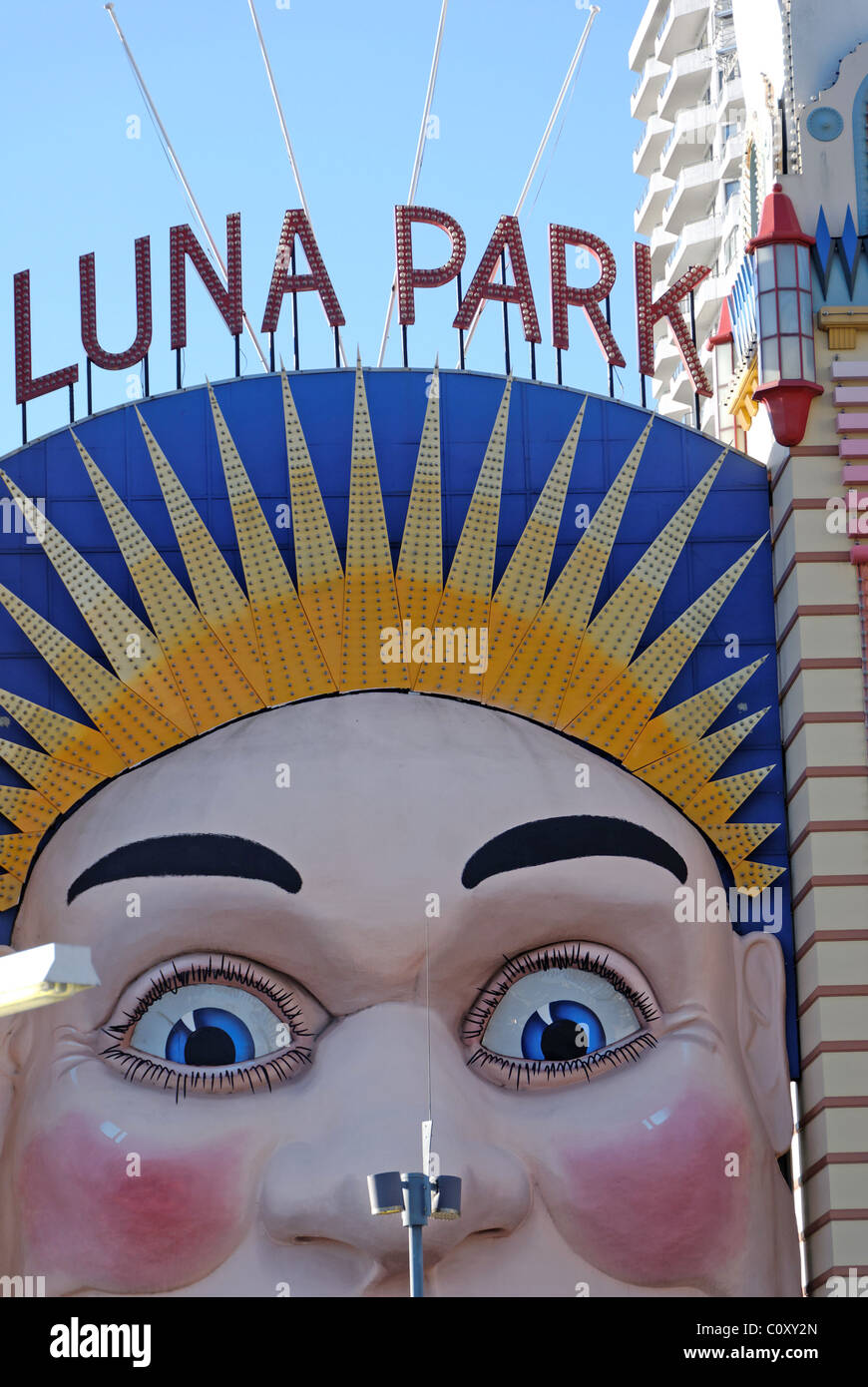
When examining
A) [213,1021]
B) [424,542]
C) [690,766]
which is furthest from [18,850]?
[690,766]

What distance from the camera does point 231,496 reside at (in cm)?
1667

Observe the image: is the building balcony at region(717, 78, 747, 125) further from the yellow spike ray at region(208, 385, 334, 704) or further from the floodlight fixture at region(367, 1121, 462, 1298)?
the floodlight fixture at region(367, 1121, 462, 1298)

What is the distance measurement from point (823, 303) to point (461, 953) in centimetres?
618

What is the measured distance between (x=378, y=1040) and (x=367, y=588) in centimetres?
347

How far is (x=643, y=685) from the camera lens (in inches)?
651

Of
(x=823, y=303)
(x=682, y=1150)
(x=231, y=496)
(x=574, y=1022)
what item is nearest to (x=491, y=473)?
(x=231, y=496)

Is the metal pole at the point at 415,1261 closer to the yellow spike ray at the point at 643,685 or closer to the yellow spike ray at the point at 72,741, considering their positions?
the yellow spike ray at the point at 643,685

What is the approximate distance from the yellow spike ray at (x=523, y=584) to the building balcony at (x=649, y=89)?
40902 millimetres

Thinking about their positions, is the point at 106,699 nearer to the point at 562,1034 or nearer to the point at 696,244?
the point at 562,1034

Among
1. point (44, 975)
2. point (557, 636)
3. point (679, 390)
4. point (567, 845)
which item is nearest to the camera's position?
point (44, 975)

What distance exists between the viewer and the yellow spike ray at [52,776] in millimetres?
16188

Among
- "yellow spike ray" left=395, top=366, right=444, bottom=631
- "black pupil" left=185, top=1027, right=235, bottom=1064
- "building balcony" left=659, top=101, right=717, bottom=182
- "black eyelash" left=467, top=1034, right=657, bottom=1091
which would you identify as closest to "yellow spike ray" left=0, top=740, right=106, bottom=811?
"black pupil" left=185, top=1027, right=235, bottom=1064

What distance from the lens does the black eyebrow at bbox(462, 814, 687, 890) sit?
605 inches
